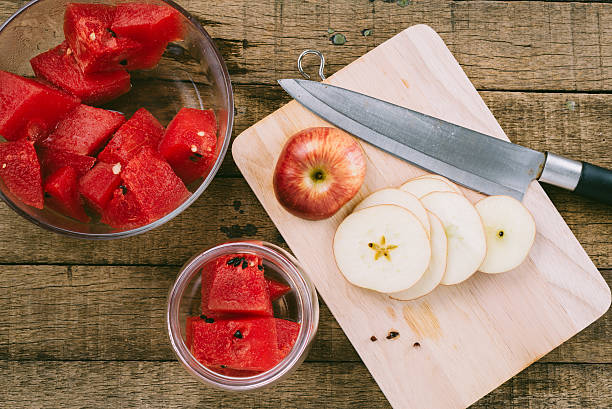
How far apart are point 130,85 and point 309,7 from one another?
1.96 feet

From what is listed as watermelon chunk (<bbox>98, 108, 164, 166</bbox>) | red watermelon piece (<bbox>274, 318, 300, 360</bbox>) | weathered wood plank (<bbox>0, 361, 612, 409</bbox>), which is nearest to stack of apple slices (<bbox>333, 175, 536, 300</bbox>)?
red watermelon piece (<bbox>274, 318, 300, 360</bbox>)

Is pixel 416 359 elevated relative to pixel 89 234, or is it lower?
lower

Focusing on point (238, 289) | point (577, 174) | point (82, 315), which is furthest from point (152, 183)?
point (577, 174)

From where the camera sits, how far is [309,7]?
1.54m

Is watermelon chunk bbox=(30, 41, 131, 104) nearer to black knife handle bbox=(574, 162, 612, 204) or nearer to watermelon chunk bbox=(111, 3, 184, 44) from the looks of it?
watermelon chunk bbox=(111, 3, 184, 44)

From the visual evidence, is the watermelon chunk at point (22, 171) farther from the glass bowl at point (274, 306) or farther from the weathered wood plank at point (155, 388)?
the weathered wood plank at point (155, 388)

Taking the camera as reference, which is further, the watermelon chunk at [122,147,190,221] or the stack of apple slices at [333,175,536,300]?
the stack of apple slices at [333,175,536,300]

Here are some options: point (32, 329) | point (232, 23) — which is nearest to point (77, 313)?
point (32, 329)

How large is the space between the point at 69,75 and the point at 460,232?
112 cm

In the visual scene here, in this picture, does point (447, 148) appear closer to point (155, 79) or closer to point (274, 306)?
point (274, 306)

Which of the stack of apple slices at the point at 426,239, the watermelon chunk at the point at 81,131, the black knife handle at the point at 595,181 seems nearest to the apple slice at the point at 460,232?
the stack of apple slices at the point at 426,239

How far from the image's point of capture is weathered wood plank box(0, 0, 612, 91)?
1527 mm

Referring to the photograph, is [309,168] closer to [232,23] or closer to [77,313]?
[232,23]

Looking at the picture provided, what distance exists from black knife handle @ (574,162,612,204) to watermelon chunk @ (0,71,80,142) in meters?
1.41
